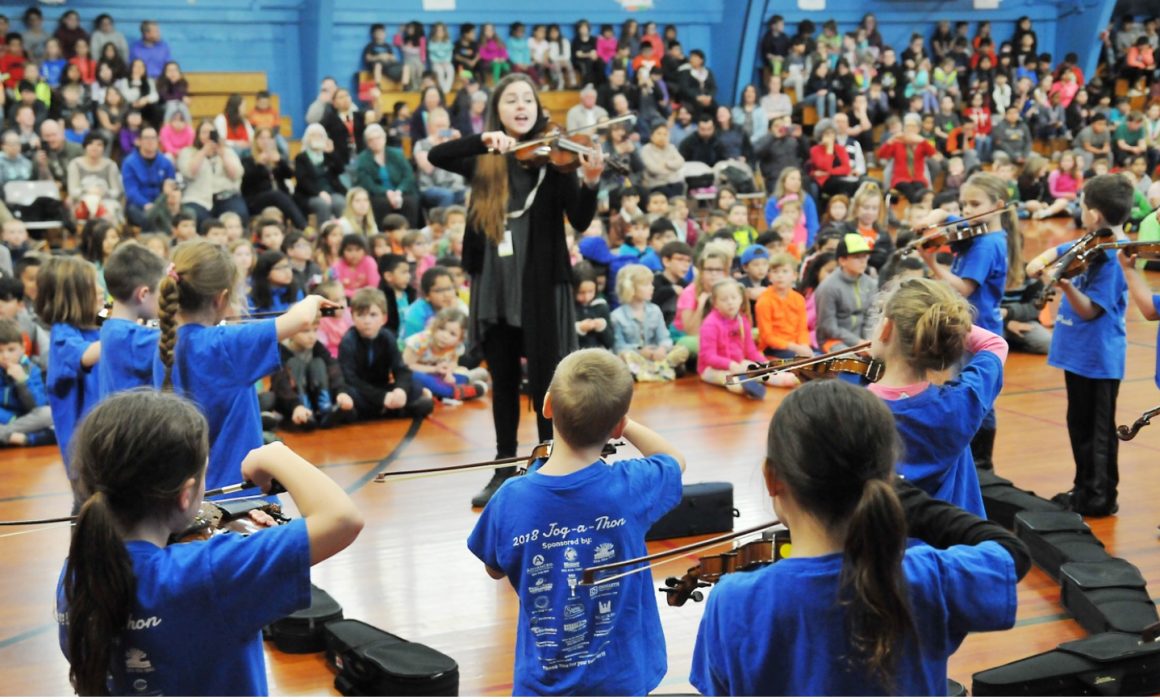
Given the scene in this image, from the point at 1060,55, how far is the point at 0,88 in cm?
1543

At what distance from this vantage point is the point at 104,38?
12.8 metres

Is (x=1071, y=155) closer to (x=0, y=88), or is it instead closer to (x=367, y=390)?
(x=367, y=390)

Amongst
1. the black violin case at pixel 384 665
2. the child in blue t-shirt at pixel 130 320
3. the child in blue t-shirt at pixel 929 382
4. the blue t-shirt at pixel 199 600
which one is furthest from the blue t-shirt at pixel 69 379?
the child in blue t-shirt at pixel 929 382

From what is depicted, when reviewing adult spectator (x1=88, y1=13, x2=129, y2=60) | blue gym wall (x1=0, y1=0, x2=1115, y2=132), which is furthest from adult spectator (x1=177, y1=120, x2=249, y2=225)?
blue gym wall (x1=0, y1=0, x2=1115, y2=132)

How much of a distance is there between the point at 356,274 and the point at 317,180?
11.9ft

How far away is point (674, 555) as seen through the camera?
2.30m

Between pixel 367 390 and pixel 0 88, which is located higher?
pixel 0 88

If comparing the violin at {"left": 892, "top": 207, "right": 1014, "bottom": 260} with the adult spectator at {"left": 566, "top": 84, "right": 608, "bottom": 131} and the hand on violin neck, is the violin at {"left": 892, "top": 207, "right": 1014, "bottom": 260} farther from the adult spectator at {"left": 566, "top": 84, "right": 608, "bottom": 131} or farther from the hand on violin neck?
the adult spectator at {"left": 566, "top": 84, "right": 608, "bottom": 131}

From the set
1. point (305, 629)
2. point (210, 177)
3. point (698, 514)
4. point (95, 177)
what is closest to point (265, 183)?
point (210, 177)

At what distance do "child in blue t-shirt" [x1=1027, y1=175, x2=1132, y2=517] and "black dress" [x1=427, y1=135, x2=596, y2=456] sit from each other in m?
1.83

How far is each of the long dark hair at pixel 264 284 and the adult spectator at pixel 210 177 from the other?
3.65 m

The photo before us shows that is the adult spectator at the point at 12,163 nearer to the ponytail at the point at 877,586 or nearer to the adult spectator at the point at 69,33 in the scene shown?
the adult spectator at the point at 69,33

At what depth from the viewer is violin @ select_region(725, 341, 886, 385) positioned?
3071mm

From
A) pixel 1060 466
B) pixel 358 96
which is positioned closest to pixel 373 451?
pixel 1060 466
